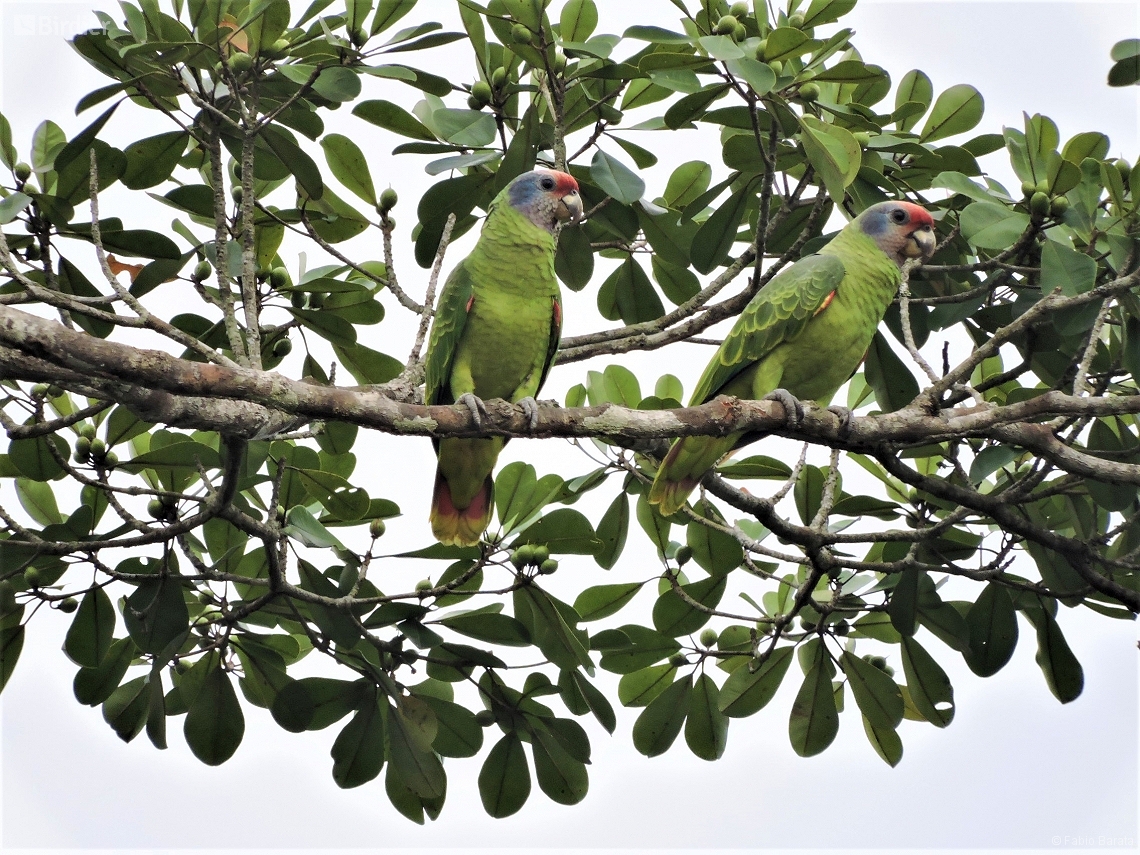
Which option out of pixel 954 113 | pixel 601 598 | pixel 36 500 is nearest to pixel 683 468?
pixel 601 598

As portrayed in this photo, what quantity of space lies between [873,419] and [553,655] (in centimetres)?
115

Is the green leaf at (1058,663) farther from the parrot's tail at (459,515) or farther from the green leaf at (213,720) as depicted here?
the green leaf at (213,720)

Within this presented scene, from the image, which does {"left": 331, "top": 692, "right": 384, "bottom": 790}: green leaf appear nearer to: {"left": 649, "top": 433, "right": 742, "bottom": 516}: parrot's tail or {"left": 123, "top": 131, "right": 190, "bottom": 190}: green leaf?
{"left": 649, "top": 433, "right": 742, "bottom": 516}: parrot's tail

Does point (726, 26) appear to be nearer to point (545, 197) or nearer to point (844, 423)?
point (545, 197)

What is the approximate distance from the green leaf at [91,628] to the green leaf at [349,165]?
1.46 meters

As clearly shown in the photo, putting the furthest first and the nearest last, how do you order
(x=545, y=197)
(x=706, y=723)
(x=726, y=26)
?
(x=706, y=723) < (x=545, y=197) < (x=726, y=26)

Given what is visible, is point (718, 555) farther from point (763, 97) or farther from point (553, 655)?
point (763, 97)

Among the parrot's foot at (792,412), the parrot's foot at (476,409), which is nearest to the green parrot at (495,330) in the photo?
the parrot's foot at (476,409)

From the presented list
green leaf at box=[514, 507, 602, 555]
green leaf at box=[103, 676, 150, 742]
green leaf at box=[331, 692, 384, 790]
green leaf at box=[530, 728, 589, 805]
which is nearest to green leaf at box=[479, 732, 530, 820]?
green leaf at box=[530, 728, 589, 805]

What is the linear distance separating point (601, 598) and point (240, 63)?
1.96 meters

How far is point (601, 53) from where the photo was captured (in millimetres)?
2879

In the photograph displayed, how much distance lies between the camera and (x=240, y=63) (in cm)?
277

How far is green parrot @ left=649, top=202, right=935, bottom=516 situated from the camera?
10.8 ft

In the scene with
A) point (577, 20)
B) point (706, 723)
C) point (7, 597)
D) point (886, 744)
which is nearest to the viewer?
point (7, 597)
